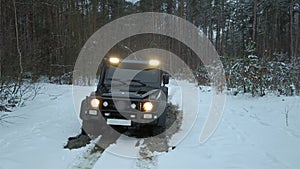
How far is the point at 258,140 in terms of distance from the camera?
5715mm

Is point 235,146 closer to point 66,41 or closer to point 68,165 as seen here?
point 68,165

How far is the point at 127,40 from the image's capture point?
99.3ft

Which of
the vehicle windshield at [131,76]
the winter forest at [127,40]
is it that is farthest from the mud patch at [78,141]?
the winter forest at [127,40]

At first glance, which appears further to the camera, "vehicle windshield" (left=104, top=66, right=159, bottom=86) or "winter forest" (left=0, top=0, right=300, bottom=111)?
Answer: "winter forest" (left=0, top=0, right=300, bottom=111)

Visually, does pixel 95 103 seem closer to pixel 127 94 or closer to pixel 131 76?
pixel 127 94

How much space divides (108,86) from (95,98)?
3.84 feet

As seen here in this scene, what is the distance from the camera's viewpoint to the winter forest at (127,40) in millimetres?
11375

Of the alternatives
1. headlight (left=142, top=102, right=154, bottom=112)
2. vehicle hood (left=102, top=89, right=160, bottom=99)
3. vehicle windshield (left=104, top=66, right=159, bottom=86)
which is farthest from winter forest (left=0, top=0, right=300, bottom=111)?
headlight (left=142, top=102, right=154, bottom=112)

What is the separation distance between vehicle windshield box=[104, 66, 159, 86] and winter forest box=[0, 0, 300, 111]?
3186 millimetres

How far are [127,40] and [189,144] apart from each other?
25.5 m

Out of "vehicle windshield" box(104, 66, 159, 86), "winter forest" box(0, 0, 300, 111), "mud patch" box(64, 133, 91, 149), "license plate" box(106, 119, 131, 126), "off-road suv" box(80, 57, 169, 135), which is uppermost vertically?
"winter forest" box(0, 0, 300, 111)

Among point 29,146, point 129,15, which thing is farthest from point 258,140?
point 129,15

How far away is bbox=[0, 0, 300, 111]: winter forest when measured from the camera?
11375 mm

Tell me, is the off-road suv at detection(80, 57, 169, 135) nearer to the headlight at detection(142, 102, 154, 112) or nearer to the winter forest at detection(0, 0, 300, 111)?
the headlight at detection(142, 102, 154, 112)
